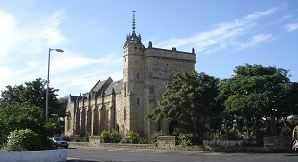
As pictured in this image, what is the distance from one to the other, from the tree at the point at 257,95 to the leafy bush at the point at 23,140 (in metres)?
17.7

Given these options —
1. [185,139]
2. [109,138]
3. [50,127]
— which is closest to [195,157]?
[50,127]

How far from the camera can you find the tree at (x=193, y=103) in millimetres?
40094

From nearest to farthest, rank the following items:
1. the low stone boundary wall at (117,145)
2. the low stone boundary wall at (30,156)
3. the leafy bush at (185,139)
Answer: the low stone boundary wall at (30,156), the leafy bush at (185,139), the low stone boundary wall at (117,145)

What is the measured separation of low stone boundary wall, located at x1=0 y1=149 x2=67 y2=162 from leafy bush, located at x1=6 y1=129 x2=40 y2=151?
36.1 inches

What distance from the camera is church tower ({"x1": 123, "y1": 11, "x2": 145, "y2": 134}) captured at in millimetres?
61062

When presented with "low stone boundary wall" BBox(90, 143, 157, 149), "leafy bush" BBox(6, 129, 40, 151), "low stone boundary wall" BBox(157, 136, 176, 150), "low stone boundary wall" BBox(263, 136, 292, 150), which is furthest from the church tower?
"leafy bush" BBox(6, 129, 40, 151)

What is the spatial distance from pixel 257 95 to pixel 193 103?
7172 millimetres

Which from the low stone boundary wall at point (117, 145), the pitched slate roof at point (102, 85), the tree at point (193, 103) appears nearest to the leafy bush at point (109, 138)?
the low stone boundary wall at point (117, 145)

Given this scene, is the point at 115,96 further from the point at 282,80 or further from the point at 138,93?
the point at 282,80

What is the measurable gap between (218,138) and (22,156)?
77.7 ft

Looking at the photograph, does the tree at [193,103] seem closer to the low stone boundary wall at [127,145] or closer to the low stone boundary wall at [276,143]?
the low stone boundary wall at [127,145]

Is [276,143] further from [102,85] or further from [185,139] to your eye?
[102,85]

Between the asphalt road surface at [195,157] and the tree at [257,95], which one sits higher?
the tree at [257,95]

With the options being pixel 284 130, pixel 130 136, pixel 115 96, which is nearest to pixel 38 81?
pixel 115 96
